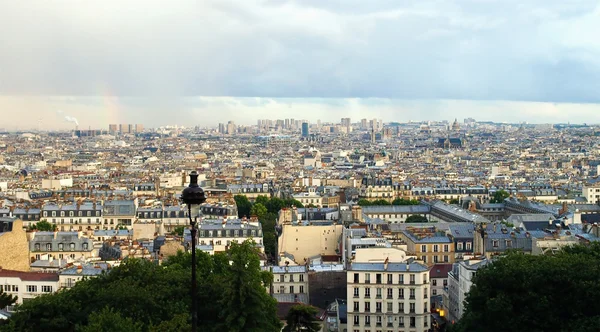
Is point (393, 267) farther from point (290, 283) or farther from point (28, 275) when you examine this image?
point (28, 275)

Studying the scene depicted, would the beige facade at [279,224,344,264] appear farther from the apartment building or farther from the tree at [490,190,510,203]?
the tree at [490,190,510,203]

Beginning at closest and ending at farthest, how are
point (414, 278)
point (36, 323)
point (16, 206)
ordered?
point (36, 323) < point (414, 278) < point (16, 206)

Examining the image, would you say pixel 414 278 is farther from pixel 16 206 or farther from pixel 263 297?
pixel 16 206

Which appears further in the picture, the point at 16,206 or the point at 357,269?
the point at 16,206

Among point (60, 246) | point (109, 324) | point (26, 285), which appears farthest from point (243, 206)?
point (109, 324)

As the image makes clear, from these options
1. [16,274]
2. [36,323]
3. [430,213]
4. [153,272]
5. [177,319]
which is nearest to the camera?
[177,319]

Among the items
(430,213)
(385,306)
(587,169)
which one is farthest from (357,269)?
(587,169)

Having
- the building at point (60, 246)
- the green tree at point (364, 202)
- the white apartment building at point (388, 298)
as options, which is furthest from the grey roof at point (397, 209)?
the white apartment building at point (388, 298)

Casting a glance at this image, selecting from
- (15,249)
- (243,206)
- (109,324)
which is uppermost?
(109,324)
